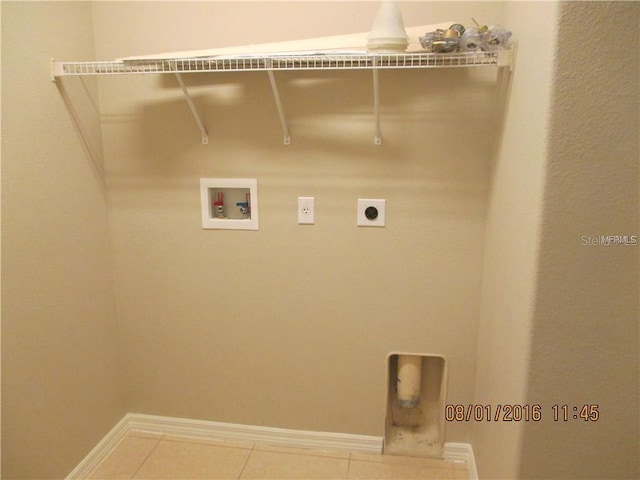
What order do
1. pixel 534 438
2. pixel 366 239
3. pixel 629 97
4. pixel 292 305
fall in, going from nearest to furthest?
pixel 629 97, pixel 534 438, pixel 366 239, pixel 292 305

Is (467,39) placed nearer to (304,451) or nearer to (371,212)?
(371,212)

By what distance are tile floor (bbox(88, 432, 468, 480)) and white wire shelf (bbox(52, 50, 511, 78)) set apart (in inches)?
59.8

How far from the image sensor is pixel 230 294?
73.5 inches

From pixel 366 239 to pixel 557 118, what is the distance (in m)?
0.85

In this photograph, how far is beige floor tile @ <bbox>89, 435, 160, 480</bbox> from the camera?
5.93 ft

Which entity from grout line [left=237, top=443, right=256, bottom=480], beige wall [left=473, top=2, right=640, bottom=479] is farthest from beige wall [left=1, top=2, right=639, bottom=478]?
grout line [left=237, top=443, right=256, bottom=480]

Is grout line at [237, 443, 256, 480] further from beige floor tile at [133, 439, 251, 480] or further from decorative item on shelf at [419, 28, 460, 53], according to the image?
decorative item on shelf at [419, 28, 460, 53]

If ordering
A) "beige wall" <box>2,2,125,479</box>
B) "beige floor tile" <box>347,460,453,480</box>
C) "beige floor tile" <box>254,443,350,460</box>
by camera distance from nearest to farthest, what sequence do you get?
"beige wall" <box>2,2,125,479</box>, "beige floor tile" <box>347,460,453,480</box>, "beige floor tile" <box>254,443,350,460</box>

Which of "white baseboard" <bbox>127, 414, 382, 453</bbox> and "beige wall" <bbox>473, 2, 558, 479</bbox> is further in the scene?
"white baseboard" <bbox>127, 414, 382, 453</bbox>

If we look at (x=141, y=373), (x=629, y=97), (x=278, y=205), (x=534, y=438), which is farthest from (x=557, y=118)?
(x=141, y=373)

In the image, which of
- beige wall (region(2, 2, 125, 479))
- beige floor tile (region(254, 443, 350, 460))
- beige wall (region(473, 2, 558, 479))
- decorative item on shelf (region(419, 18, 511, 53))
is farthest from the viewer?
beige floor tile (region(254, 443, 350, 460))

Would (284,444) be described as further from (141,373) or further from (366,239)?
(366,239)

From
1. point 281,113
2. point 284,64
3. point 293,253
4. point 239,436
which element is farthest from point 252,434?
point 284,64

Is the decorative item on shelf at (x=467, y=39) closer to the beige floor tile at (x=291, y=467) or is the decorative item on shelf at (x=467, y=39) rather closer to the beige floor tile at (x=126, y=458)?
the beige floor tile at (x=291, y=467)
